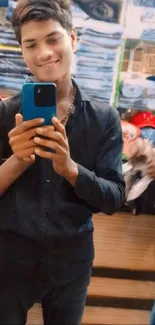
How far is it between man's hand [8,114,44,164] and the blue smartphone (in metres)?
0.02

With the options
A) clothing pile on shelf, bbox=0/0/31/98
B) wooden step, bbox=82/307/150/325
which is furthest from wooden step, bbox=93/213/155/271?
clothing pile on shelf, bbox=0/0/31/98

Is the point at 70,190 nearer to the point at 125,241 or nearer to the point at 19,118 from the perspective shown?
the point at 19,118

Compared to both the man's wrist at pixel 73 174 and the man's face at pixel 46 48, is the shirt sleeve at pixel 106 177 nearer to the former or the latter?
the man's wrist at pixel 73 174

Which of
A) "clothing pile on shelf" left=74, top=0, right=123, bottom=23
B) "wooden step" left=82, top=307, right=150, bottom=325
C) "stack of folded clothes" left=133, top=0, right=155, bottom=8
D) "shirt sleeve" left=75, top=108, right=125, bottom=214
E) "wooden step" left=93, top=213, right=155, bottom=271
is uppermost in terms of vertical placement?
"stack of folded clothes" left=133, top=0, right=155, bottom=8

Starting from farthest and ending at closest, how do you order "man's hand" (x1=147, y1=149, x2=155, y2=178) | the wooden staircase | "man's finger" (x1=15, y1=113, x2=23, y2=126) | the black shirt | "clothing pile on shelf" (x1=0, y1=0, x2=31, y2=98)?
the wooden staircase < "clothing pile on shelf" (x1=0, y1=0, x2=31, y2=98) < "man's hand" (x1=147, y1=149, x2=155, y2=178) < the black shirt < "man's finger" (x1=15, y1=113, x2=23, y2=126)

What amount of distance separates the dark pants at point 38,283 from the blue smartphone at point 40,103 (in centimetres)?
30

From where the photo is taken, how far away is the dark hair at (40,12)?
0.83m

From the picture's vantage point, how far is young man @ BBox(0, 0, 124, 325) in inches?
33.3

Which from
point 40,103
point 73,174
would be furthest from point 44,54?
A: point 73,174

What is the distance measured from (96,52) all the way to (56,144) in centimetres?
85

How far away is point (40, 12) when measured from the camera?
2.72ft

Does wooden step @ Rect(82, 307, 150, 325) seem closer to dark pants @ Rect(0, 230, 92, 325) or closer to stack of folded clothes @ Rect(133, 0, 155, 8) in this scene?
dark pants @ Rect(0, 230, 92, 325)

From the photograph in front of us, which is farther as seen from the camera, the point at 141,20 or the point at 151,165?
the point at 141,20

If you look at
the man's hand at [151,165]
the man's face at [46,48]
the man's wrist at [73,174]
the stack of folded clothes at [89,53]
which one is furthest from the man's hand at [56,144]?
the stack of folded clothes at [89,53]
